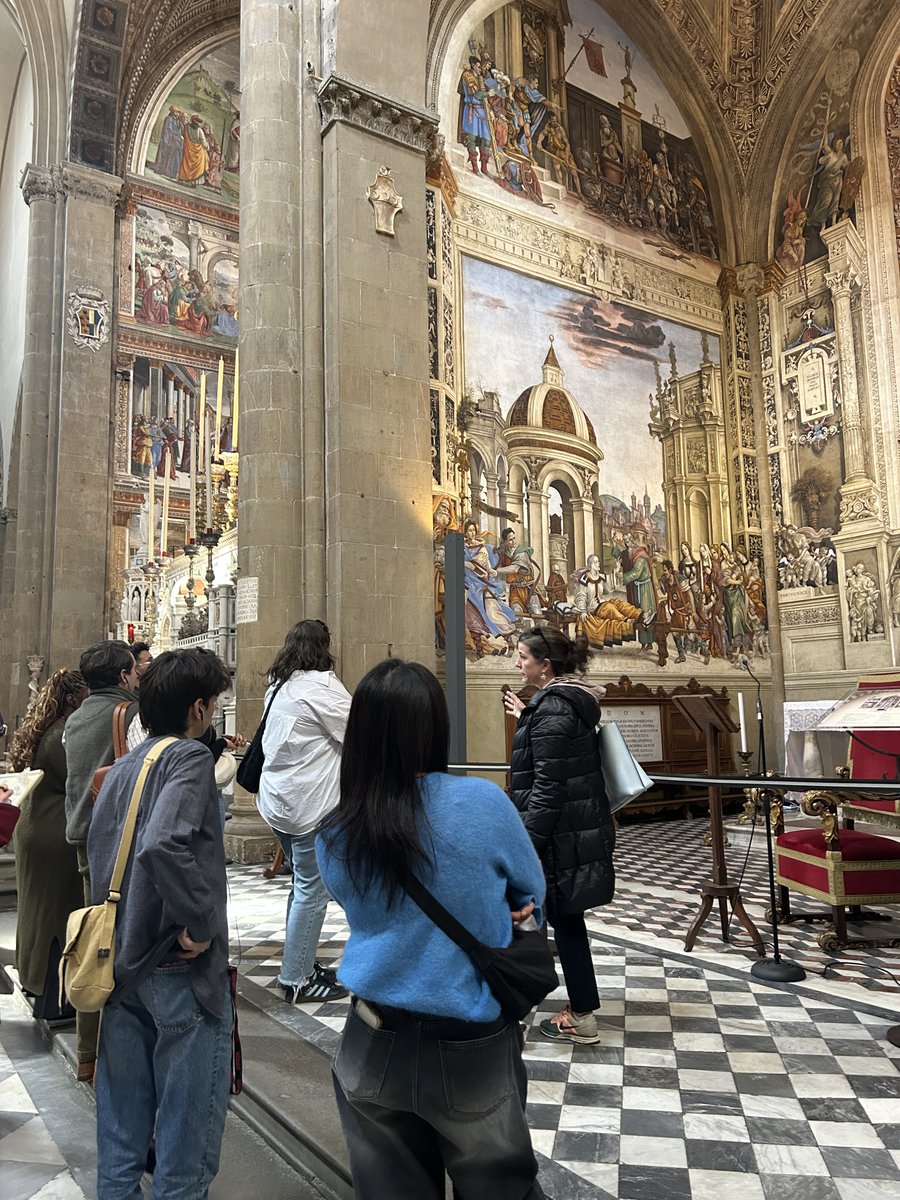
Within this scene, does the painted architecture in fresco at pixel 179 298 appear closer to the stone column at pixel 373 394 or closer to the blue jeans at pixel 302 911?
the stone column at pixel 373 394

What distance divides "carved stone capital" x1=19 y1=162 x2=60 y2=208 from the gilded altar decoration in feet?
5.75

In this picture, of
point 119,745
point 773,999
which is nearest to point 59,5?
point 119,745

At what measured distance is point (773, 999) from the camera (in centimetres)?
415

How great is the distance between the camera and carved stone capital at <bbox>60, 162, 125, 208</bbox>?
1455cm

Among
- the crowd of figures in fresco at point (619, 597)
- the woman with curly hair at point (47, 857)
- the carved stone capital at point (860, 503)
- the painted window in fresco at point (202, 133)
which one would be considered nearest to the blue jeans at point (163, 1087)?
the woman with curly hair at point (47, 857)

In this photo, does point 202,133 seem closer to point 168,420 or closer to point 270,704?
point 168,420

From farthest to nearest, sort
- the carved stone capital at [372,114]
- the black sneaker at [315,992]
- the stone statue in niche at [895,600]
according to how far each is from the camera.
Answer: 1. the stone statue in niche at [895,600]
2. the carved stone capital at [372,114]
3. the black sneaker at [315,992]

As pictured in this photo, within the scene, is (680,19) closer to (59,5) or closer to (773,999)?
(59,5)

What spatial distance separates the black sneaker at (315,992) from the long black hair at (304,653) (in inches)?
55.8

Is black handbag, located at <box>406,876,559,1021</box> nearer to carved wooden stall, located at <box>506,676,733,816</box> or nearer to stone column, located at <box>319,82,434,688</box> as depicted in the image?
stone column, located at <box>319,82,434,688</box>

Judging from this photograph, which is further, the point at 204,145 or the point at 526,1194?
the point at 204,145

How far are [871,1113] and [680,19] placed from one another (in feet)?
53.0

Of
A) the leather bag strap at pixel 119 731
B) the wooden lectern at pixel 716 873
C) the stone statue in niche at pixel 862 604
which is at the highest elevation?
the stone statue in niche at pixel 862 604

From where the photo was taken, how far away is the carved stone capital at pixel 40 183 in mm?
14547
